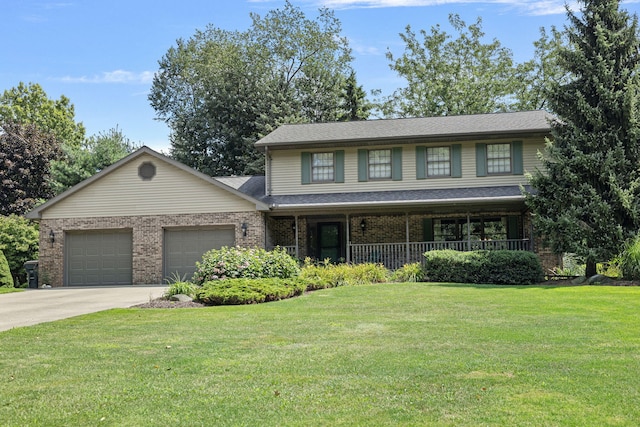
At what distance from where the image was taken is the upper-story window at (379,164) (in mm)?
22578

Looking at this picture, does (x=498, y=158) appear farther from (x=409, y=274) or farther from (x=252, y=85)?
(x=252, y=85)

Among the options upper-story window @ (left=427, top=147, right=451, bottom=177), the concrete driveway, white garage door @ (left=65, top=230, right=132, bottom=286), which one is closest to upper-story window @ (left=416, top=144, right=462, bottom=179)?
upper-story window @ (left=427, top=147, right=451, bottom=177)

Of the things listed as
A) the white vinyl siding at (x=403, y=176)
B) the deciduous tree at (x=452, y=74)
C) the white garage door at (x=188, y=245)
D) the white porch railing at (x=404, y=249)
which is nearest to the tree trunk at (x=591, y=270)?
the white porch railing at (x=404, y=249)

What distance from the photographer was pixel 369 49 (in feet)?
140

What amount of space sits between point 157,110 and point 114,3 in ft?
96.4

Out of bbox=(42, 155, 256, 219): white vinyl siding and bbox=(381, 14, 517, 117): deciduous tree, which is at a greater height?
bbox=(381, 14, 517, 117): deciduous tree

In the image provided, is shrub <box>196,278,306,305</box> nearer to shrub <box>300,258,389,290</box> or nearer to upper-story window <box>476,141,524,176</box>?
shrub <box>300,258,389,290</box>

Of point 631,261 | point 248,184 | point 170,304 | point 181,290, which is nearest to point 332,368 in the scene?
point 170,304

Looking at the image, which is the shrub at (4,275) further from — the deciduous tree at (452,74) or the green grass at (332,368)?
the deciduous tree at (452,74)

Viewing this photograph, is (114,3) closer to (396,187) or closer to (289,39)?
(396,187)

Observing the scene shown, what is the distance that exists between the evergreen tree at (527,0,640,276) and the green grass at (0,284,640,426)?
22.3ft

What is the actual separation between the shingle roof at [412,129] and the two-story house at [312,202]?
0.24ft

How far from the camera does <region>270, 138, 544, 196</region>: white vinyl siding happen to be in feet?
71.4

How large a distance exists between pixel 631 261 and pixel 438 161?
7.98 metres
